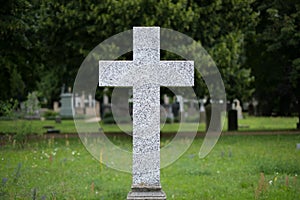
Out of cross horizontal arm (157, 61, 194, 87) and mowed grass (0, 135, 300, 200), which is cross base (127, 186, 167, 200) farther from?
cross horizontal arm (157, 61, 194, 87)

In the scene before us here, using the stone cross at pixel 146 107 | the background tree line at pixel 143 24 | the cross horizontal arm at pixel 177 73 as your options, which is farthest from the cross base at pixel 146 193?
the background tree line at pixel 143 24

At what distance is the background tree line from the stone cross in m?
10.6

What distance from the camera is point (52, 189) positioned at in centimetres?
895

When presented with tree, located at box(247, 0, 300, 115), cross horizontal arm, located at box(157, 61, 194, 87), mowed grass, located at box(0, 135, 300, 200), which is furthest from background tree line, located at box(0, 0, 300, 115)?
cross horizontal arm, located at box(157, 61, 194, 87)

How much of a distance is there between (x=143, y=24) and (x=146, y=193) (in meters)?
11.6

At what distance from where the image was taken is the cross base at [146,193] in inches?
268

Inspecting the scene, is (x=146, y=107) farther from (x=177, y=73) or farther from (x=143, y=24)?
(x=143, y=24)

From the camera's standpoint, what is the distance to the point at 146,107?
6.92 m

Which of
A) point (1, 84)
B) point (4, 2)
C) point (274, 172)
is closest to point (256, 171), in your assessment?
point (274, 172)

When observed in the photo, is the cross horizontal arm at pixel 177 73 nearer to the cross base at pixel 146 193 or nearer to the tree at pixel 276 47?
the cross base at pixel 146 193

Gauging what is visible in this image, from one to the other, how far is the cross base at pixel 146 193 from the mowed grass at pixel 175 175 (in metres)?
1.25

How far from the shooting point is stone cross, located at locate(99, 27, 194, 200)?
272 inches

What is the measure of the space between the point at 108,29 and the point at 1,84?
8099 mm

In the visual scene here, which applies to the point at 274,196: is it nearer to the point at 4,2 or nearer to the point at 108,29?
the point at 108,29
